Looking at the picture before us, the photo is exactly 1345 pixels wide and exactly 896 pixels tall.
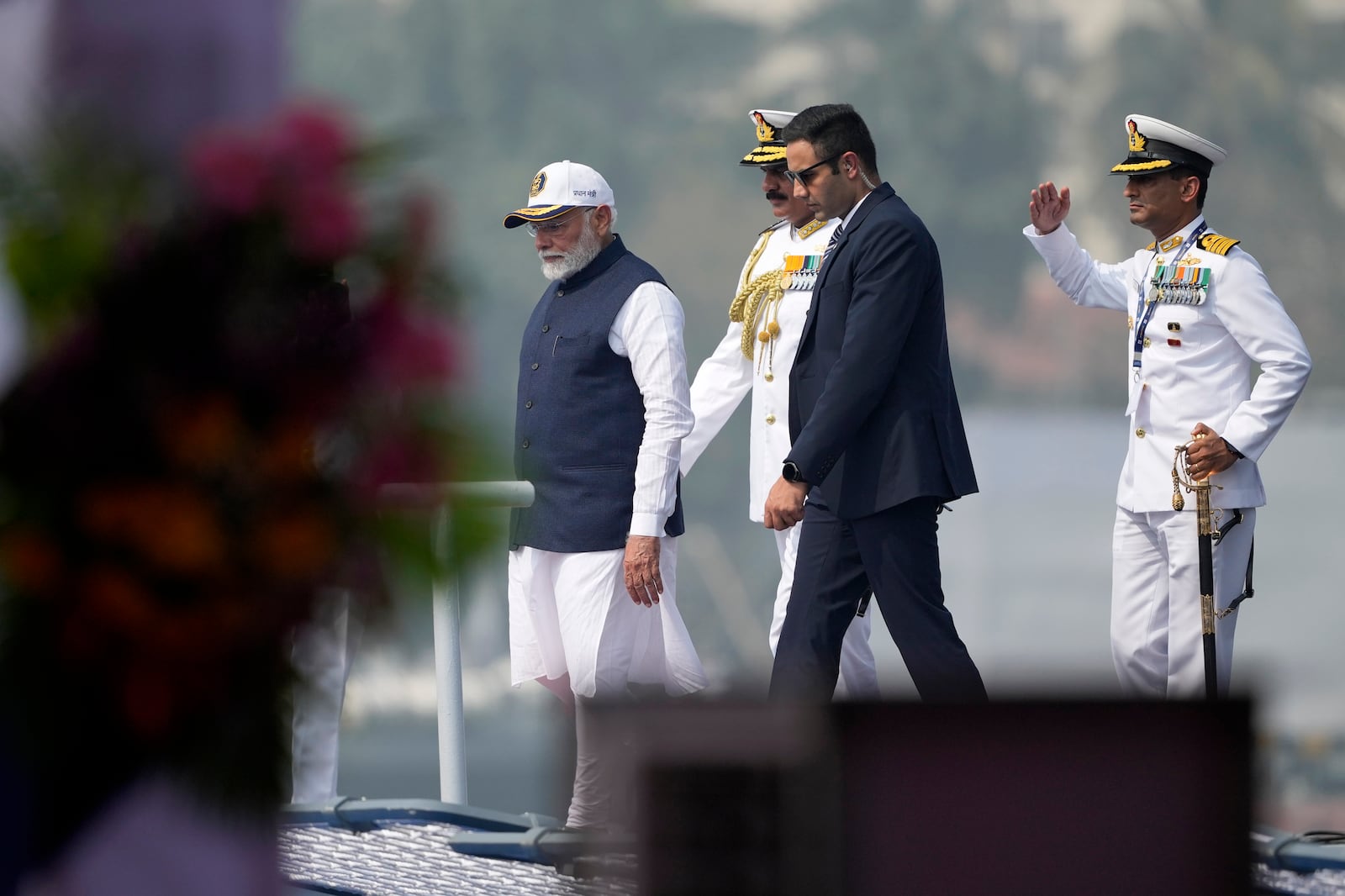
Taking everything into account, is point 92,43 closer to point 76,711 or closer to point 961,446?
point 76,711

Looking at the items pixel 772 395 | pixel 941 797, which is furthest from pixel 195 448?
pixel 772 395

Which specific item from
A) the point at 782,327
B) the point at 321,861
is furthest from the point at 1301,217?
the point at 321,861

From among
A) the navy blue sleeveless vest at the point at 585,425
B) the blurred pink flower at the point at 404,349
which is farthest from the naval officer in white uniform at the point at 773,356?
the blurred pink flower at the point at 404,349

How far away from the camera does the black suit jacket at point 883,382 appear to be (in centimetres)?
462

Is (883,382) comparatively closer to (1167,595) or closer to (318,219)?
(1167,595)

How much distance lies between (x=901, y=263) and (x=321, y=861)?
1906mm

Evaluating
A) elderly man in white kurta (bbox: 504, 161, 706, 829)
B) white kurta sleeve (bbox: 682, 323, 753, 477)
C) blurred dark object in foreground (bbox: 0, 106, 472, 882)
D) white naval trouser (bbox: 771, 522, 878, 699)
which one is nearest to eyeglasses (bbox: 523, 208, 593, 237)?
elderly man in white kurta (bbox: 504, 161, 706, 829)

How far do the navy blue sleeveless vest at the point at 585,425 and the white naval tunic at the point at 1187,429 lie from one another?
136 cm

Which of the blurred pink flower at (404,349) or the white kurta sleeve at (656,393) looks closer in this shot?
the blurred pink flower at (404,349)

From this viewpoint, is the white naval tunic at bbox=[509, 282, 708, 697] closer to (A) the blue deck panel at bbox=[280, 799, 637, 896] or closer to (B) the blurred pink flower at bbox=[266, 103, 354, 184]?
(A) the blue deck panel at bbox=[280, 799, 637, 896]

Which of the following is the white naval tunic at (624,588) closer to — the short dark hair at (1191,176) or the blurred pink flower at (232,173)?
the short dark hair at (1191,176)

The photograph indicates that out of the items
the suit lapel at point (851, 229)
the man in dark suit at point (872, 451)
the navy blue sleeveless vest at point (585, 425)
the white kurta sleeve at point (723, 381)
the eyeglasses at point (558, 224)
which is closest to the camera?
the man in dark suit at point (872, 451)

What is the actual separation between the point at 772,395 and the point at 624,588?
102cm

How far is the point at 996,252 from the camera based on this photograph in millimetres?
30297
